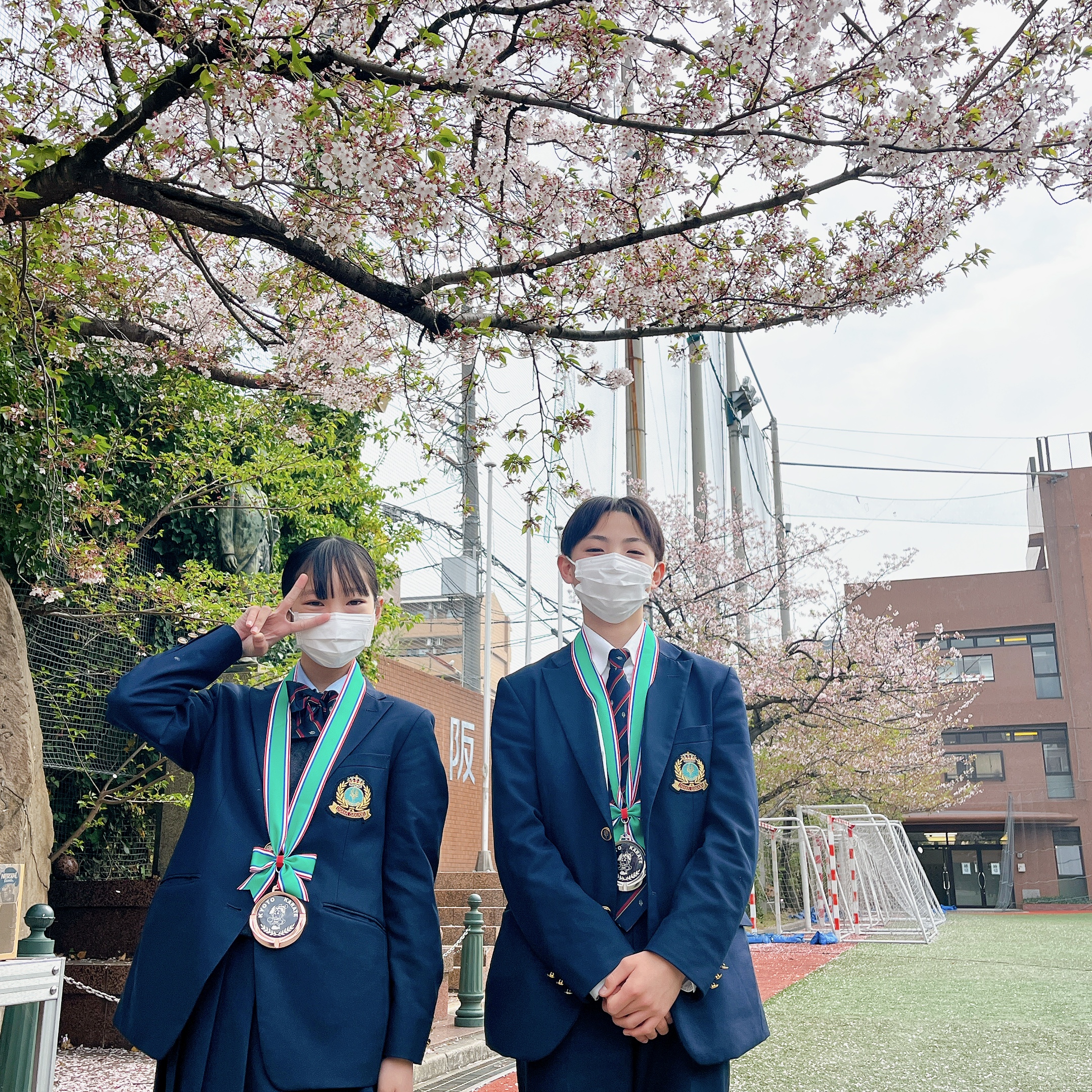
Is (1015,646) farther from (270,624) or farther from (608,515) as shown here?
(270,624)

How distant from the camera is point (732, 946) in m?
2.00

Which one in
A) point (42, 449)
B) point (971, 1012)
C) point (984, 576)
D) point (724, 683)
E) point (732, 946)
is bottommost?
point (971, 1012)

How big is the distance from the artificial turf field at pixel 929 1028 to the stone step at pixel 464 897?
2958mm

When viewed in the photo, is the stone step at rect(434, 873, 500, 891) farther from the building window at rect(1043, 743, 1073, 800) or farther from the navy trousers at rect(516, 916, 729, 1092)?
the building window at rect(1043, 743, 1073, 800)

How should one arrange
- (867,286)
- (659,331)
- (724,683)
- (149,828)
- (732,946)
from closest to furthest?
(732,946) → (724,683) → (659,331) → (867,286) → (149,828)

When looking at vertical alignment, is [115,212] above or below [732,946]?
above

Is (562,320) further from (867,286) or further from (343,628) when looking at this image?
(343,628)

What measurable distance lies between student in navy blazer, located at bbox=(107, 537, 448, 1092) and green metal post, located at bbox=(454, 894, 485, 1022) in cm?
477

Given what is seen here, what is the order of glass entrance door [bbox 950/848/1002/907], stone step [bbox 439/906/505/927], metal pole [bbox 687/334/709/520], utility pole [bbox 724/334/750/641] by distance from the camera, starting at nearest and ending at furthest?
stone step [bbox 439/906/505/927]
metal pole [bbox 687/334/709/520]
utility pole [bbox 724/334/750/641]
glass entrance door [bbox 950/848/1002/907]

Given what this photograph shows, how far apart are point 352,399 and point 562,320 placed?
6.91 feet

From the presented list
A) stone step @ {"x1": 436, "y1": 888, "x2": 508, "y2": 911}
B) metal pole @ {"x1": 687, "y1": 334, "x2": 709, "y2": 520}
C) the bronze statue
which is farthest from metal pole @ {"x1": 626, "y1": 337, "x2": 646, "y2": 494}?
metal pole @ {"x1": 687, "y1": 334, "x2": 709, "y2": 520}

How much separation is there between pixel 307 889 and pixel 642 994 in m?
0.67

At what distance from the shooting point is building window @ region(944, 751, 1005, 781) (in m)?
33.4

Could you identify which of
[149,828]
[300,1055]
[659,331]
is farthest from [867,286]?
[149,828]
